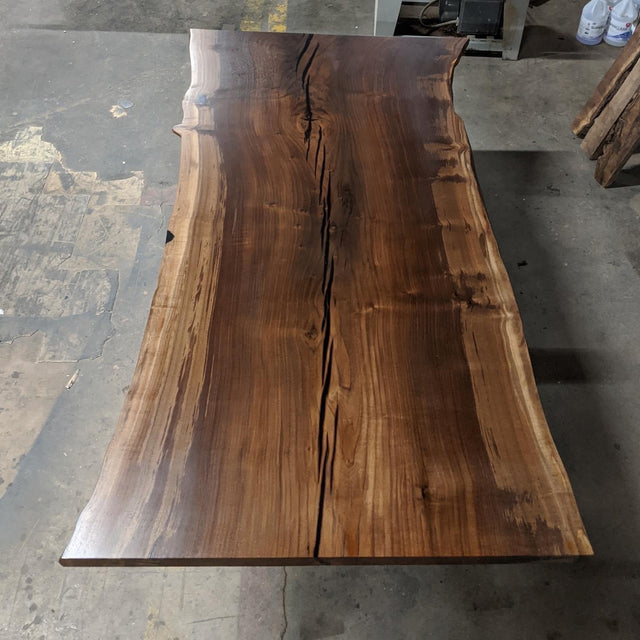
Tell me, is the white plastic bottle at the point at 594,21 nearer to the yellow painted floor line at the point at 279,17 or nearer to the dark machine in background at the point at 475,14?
the dark machine in background at the point at 475,14

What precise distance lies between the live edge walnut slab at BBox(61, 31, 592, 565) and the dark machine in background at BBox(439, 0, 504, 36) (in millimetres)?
1461

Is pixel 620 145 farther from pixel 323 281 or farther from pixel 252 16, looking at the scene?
pixel 252 16

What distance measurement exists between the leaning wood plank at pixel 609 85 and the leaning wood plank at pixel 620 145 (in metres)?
0.15

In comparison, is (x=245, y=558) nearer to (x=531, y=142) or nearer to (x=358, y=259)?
(x=358, y=259)

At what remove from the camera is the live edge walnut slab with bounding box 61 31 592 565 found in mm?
966

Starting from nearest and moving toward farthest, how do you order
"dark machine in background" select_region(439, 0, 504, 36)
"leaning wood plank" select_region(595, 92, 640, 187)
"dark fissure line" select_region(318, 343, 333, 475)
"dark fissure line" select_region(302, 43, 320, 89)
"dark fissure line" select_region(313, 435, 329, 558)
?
"dark fissure line" select_region(313, 435, 329, 558)
"dark fissure line" select_region(318, 343, 333, 475)
"dark fissure line" select_region(302, 43, 320, 89)
"leaning wood plank" select_region(595, 92, 640, 187)
"dark machine in background" select_region(439, 0, 504, 36)

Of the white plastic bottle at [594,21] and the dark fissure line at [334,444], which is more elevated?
the white plastic bottle at [594,21]

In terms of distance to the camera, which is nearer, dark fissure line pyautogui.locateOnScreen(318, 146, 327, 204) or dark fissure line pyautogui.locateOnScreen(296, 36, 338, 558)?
dark fissure line pyautogui.locateOnScreen(296, 36, 338, 558)

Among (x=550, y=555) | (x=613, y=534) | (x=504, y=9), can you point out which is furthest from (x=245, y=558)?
(x=504, y=9)

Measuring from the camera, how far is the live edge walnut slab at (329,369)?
0.97m

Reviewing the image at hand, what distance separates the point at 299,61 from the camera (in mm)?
1888

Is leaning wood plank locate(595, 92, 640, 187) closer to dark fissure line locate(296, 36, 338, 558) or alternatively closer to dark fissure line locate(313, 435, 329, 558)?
dark fissure line locate(296, 36, 338, 558)

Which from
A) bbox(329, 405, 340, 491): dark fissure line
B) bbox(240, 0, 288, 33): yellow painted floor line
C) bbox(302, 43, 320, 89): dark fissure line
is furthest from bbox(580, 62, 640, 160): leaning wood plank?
bbox(329, 405, 340, 491): dark fissure line

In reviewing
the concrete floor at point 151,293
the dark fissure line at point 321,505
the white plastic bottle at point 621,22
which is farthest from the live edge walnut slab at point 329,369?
the white plastic bottle at point 621,22
